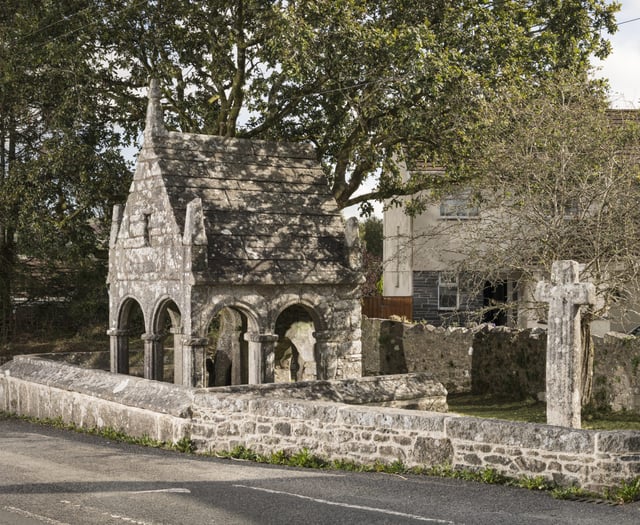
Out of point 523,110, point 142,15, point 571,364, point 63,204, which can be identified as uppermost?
point 142,15

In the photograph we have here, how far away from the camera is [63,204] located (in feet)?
78.4

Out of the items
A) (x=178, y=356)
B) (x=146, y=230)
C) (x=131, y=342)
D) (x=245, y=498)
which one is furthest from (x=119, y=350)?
(x=131, y=342)

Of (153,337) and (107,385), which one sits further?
(153,337)

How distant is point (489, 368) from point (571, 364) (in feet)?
33.4

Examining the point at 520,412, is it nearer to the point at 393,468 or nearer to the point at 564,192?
the point at 564,192

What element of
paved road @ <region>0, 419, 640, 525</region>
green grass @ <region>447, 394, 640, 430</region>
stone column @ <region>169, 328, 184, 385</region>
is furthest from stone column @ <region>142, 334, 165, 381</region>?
green grass @ <region>447, 394, 640, 430</region>

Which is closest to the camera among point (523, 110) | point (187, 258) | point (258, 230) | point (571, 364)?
point (571, 364)

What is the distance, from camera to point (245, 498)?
10.3 meters

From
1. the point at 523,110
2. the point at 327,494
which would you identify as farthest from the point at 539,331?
the point at 327,494

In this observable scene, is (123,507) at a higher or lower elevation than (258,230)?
lower

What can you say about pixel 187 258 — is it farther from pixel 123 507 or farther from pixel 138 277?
pixel 123 507

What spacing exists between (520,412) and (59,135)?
12636 millimetres

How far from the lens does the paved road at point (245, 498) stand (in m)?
9.33

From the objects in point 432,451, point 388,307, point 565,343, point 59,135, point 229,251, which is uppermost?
point 59,135
